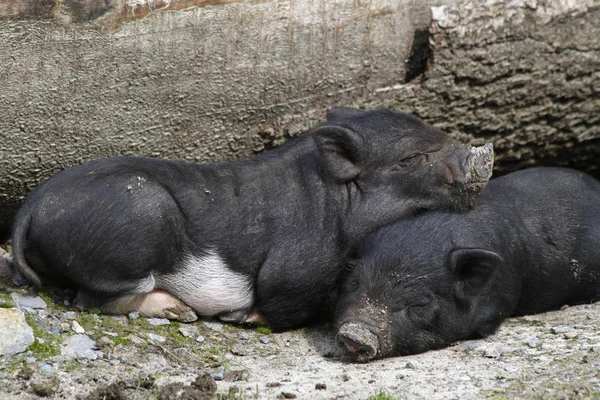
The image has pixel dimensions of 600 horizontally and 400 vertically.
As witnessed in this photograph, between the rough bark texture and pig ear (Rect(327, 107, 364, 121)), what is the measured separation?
0.32 metres

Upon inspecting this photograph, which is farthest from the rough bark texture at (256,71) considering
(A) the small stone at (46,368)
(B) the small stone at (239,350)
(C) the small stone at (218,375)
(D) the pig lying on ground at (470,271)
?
(C) the small stone at (218,375)

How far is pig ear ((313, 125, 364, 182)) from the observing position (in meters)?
6.06

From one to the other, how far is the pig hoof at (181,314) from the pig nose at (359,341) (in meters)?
1.06

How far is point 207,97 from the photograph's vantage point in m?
6.60

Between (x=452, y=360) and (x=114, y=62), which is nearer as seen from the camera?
(x=452, y=360)

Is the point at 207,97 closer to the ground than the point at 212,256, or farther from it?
farther from it

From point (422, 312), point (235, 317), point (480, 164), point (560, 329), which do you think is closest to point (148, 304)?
point (235, 317)

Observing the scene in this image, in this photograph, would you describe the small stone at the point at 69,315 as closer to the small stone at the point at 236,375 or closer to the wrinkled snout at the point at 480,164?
the small stone at the point at 236,375

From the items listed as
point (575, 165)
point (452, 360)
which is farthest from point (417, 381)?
point (575, 165)

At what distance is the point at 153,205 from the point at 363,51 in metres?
2.06

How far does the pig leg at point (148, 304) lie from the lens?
5.77 m

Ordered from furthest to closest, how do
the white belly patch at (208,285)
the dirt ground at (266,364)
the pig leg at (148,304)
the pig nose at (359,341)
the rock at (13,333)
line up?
the white belly patch at (208,285) → the pig leg at (148,304) → the pig nose at (359,341) → the rock at (13,333) → the dirt ground at (266,364)

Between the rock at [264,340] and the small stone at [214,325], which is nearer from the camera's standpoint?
the rock at [264,340]

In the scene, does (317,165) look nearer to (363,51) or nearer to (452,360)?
(363,51)
